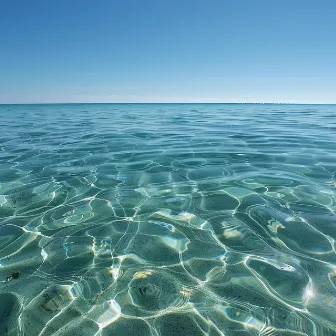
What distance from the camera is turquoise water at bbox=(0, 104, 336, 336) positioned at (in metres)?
2.24

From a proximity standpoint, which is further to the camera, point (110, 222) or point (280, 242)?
point (110, 222)

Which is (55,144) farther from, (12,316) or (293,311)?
(293,311)

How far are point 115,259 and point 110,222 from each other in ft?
3.30

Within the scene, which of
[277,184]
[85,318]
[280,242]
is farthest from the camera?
[277,184]

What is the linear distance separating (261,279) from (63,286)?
2260 millimetres

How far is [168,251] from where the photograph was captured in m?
3.24

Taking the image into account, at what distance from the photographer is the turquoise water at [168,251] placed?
88.0 inches

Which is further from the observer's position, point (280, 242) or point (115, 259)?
point (280, 242)

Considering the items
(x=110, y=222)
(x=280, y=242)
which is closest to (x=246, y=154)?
(x=280, y=242)

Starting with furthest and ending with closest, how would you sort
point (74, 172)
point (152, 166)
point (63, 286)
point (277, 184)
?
point (152, 166)
point (74, 172)
point (277, 184)
point (63, 286)

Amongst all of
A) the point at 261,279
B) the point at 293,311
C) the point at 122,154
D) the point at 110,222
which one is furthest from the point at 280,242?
the point at 122,154

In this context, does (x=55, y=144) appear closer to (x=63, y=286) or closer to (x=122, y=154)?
(x=122, y=154)

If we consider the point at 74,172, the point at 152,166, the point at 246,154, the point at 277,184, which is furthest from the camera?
the point at 246,154

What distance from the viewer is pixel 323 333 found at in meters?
2.06
